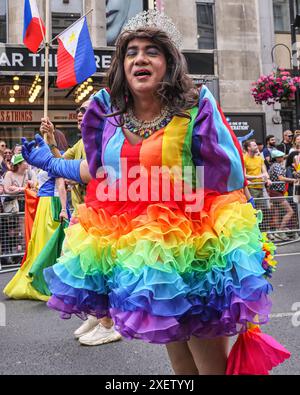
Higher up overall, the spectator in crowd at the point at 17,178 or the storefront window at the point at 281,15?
the storefront window at the point at 281,15

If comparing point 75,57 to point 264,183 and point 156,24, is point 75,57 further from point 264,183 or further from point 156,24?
point 264,183

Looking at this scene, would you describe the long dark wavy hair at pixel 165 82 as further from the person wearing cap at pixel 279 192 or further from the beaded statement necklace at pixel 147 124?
the person wearing cap at pixel 279 192

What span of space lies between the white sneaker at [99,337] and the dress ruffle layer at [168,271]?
6.05 feet

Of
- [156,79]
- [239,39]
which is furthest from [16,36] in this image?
[156,79]

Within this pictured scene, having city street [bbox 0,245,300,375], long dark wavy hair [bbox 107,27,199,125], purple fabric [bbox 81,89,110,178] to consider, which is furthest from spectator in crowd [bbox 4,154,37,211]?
long dark wavy hair [bbox 107,27,199,125]

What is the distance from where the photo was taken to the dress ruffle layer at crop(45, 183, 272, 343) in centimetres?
181

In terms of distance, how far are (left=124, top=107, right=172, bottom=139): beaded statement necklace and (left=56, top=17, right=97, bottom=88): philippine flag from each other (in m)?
4.00

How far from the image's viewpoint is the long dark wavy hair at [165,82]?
2123mm

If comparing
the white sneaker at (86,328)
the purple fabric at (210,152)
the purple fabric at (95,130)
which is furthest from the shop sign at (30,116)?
the purple fabric at (210,152)

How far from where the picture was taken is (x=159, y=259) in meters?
1.89

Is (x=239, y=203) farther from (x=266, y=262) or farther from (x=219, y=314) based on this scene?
(x=219, y=314)

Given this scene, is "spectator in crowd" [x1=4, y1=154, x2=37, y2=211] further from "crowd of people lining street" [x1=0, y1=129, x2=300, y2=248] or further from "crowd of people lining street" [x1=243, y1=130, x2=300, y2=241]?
"crowd of people lining street" [x1=243, y1=130, x2=300, y2=241]

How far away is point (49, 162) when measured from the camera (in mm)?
2516

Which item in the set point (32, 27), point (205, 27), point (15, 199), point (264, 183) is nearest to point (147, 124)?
point (32, 27)
